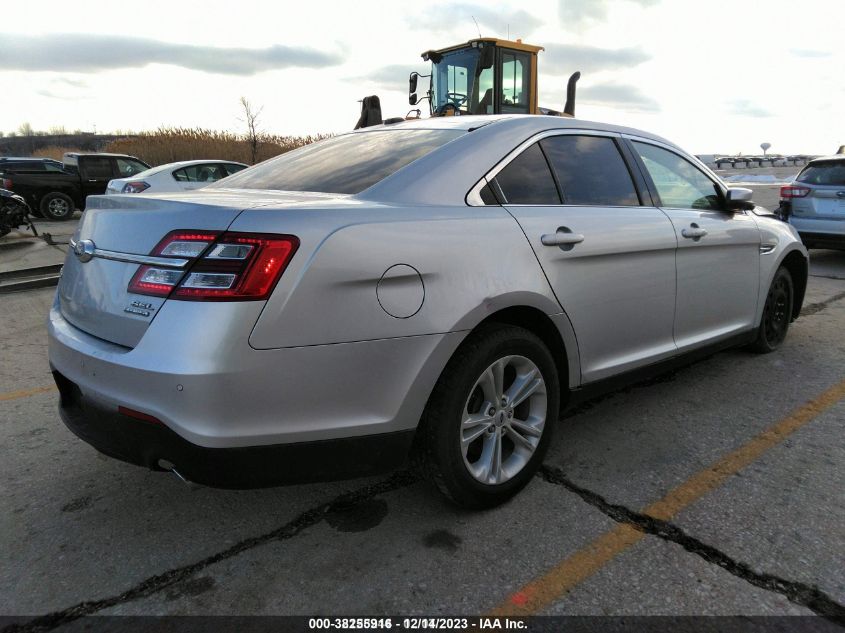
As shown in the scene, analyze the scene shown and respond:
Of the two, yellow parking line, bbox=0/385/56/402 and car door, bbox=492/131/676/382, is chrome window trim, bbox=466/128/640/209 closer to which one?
car door, bbox=492/131/676/382

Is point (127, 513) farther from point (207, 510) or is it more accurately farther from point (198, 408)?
point (198, 408)

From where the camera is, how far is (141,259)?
214cm

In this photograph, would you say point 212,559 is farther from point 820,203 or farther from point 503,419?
point 820,203

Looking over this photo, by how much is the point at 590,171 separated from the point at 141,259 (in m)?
2.17

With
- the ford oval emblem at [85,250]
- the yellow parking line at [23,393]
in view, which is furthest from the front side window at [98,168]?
the ford oval emblem at [85,250]

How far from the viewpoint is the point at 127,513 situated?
2613mm

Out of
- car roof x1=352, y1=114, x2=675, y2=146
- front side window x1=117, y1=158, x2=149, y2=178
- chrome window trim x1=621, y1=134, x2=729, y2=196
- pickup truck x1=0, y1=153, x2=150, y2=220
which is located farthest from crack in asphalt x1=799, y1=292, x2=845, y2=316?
front side window x1=117, y1=158, x2=149, y2=178

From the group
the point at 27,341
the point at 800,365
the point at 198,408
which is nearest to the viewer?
the point at 198,408

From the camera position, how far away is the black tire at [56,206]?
16094 mm

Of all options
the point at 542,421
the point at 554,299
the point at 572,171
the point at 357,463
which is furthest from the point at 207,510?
the point at 572,171

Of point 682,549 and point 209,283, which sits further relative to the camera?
point 682,549

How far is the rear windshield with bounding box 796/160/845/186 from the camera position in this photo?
8.17m

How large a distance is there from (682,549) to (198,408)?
1.82 metres

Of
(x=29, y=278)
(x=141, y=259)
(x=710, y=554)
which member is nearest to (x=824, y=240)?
(x=710, y=554)
